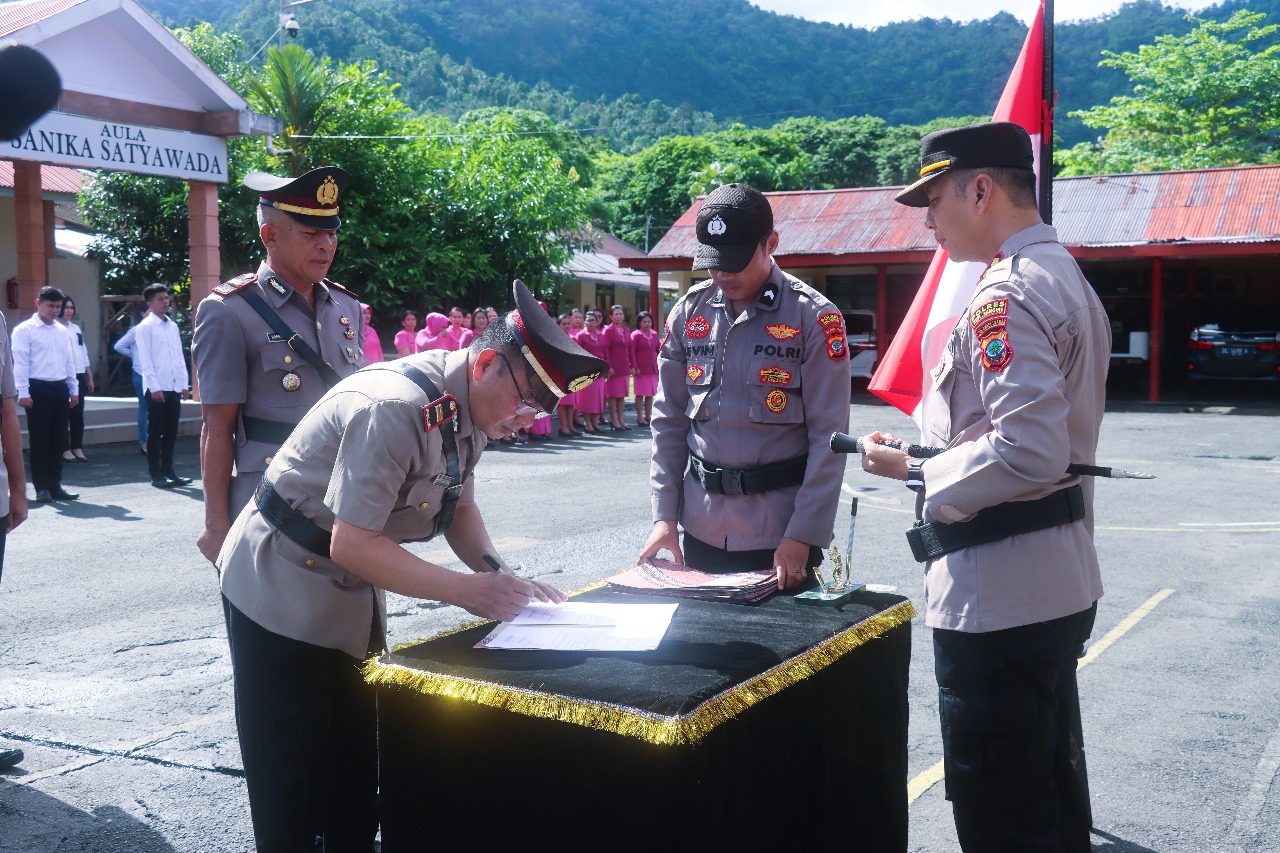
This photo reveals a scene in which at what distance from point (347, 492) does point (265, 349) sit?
133cm

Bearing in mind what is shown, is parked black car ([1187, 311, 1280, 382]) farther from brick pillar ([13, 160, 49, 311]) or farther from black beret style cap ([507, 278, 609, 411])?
black beret style cap ([507, 278, 609, 411])

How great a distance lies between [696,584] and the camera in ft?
9.81

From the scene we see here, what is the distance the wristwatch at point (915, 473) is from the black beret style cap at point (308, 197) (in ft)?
6.54

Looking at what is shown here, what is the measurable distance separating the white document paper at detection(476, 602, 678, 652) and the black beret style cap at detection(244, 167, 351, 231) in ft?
5.17

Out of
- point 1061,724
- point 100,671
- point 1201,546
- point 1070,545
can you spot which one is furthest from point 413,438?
point 1201,546

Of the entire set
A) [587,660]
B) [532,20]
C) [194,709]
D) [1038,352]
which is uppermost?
[532,20]

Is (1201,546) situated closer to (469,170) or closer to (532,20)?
(469,170)

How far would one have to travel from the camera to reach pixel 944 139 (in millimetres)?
2656

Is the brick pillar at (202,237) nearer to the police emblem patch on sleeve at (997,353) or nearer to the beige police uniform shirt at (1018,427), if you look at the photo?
the beige police uniform shirt at (1018,427)

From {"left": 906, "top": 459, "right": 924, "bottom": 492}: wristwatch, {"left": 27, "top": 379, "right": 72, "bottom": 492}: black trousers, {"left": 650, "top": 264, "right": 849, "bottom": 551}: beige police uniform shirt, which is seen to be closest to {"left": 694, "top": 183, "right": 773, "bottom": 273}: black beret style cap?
{"left": 650, "top": 264, "right": 849, "bottom": 551}: beige police uniform shirt

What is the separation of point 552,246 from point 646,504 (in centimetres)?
1554

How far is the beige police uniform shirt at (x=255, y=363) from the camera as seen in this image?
11.2 feet

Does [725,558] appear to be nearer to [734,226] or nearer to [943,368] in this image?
[734,226]

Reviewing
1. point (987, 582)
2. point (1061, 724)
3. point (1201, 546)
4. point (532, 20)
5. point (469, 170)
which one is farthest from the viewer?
point (532, 20)
